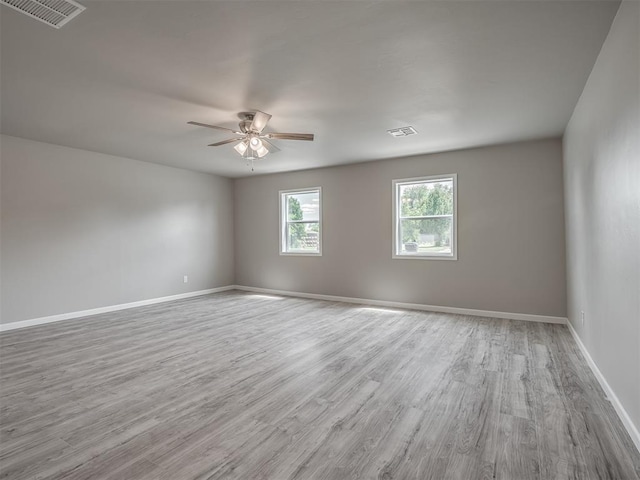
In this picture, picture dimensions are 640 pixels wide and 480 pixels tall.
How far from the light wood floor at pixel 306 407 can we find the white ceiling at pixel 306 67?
2621mm

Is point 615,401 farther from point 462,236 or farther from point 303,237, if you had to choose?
point 303,237

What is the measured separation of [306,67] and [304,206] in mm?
4458

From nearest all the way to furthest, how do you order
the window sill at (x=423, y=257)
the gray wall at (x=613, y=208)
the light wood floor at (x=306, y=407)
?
the light wood floor at (x=306, y=407), the gray wall at (x=613, y=208), the window sill at (x=423, y=257)

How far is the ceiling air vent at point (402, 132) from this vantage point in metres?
4.41

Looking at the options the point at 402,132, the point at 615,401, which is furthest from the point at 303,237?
the point at 615,401

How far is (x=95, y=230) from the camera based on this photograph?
5.58 metres

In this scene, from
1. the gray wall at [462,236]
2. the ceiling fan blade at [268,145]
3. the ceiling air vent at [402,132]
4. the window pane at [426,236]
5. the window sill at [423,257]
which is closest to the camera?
the ceiling fan blade at [268,145]

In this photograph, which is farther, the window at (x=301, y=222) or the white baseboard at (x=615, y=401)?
the window at (x=301, y=222)

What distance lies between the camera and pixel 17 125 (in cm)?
423

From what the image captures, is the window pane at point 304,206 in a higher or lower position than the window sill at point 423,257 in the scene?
higher

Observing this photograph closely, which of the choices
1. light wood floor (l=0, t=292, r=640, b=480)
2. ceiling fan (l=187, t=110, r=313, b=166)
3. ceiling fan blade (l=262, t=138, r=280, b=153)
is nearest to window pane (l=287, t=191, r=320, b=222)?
ceiling fan blade (l=262, t=138, r=280, b=153)

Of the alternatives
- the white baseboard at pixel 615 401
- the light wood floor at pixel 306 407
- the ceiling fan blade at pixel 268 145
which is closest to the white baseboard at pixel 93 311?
the light wood floor at pixel 306 407

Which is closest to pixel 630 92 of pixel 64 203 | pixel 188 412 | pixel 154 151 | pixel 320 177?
pixel 188 412

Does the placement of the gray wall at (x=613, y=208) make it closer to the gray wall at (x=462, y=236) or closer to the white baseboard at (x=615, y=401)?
the white baseboard at (x=615, y=401)
